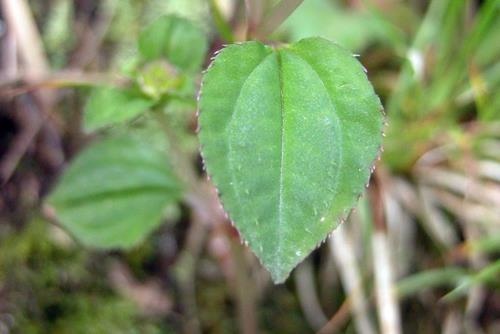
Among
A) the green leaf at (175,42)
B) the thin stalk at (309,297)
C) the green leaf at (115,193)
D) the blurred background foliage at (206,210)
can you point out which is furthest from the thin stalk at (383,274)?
the green leaf at (175,42)

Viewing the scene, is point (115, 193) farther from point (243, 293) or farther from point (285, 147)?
point (285, 147)

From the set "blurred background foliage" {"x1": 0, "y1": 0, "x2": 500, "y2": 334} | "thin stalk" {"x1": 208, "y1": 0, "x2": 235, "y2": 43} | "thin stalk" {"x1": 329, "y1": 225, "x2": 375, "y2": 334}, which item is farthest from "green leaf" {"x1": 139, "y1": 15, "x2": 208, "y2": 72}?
"thin stalk" {"x1": 329, "y1": 225, "x2": 375, "y2": 334}

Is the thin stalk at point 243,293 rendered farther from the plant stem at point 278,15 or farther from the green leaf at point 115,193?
the plant stem at point 278,15

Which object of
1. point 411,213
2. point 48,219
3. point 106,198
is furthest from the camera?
point 411,213

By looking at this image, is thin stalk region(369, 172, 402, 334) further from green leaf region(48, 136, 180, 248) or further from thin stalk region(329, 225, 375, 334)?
green leaf region(48, 136, 180, 248)

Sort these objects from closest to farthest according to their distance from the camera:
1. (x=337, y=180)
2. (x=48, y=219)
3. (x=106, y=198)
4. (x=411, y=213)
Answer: (x=337, y=180) < (x=106, y=198) < (x=48, y=219) < (x=411, y=213)

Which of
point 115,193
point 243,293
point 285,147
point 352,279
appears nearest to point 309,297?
point 352,279

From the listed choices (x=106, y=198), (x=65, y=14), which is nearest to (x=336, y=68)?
(x=106, y=198)

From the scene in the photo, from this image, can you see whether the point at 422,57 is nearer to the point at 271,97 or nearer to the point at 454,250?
the point at 454,250
